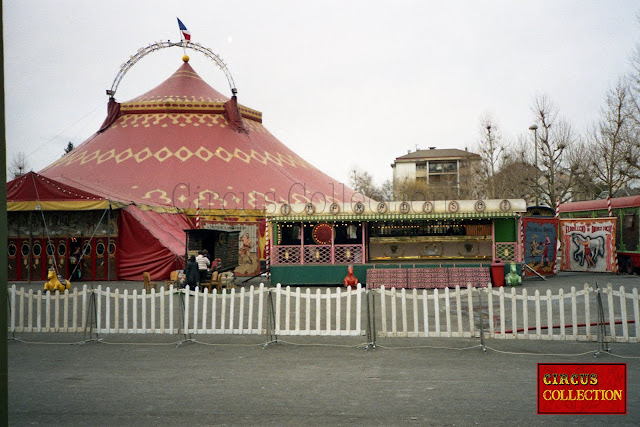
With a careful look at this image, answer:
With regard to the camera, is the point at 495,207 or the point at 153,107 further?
the point at 153,107

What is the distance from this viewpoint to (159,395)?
6.11m

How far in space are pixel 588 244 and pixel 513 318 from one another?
55.9 feet

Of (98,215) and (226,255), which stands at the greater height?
(98,215)

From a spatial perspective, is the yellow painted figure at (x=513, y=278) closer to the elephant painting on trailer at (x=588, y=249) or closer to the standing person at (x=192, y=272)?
the elephant painting on trailer at (x=588, y=249)

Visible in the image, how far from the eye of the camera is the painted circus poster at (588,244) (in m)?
22.2

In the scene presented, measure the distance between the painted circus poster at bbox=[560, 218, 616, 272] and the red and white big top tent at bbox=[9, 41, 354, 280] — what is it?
11.8 metres

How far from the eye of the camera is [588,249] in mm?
23234

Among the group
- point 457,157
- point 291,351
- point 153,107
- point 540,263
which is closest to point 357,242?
point 540,263

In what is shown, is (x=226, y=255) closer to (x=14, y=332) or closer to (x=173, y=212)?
(x=173, y=212)

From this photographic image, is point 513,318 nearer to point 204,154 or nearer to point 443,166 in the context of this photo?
point 204,154

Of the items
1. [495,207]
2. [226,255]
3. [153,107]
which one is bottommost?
[226,255]

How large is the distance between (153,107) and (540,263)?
23.2 meters

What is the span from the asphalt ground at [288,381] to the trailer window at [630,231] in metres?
15.2

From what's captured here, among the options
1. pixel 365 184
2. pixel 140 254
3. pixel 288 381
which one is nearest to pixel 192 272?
pixel 140 254
